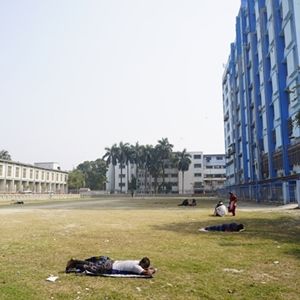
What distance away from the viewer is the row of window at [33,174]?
356 ft

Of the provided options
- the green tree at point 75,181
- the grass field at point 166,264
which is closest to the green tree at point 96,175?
the green tree at point 75,181

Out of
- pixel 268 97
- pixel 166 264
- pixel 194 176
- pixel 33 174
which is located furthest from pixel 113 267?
pixel 194 176

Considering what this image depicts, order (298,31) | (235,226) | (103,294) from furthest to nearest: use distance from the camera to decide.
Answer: (298,31) < (235,226) < (103,294)

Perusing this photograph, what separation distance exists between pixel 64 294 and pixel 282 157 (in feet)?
134

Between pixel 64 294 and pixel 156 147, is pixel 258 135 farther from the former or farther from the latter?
pixel 156 147

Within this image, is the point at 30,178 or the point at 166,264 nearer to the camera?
the point at 166,264

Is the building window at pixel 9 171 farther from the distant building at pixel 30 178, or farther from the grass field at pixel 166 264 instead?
the grass field at pixel 166 264

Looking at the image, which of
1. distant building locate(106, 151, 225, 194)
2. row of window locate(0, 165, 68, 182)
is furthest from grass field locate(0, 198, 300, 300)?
distant building locate(106, 151, 225, 194)

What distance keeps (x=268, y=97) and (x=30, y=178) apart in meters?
91.0

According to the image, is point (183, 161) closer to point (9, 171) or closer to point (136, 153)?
point (136, 153)

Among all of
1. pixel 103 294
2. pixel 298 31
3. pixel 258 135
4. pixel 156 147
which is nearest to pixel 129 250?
pixel 103 294

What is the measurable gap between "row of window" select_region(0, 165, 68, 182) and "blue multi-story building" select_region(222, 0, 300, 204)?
6751cm

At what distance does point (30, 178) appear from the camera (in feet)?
395

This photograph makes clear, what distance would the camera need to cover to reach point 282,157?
44.1m
